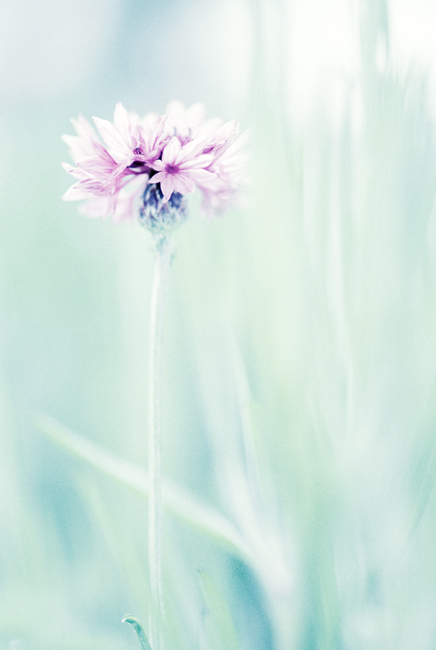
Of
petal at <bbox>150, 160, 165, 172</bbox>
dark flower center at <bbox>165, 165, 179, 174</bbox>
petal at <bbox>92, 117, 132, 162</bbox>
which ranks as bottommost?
dark flower center at <bbox>165, 165, 179, 174</bbox>

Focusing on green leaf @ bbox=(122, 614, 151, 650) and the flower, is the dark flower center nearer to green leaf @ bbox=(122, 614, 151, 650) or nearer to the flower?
the flower

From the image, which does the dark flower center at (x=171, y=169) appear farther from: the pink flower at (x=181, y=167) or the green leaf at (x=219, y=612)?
the green leaf at (x=219, y=612)

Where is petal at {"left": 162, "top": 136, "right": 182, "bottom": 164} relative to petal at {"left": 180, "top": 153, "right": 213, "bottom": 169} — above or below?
above

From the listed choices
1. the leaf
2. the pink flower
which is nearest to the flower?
the pink flower

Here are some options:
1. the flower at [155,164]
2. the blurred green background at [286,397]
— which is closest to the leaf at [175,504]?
the blurred green background at [286,397]

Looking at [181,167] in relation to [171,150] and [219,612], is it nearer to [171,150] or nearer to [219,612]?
[171,150]

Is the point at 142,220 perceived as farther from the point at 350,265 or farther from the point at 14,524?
the point at 14,524

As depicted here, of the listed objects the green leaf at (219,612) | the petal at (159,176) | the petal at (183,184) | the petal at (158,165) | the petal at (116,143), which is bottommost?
the green leaf at (219,612)
